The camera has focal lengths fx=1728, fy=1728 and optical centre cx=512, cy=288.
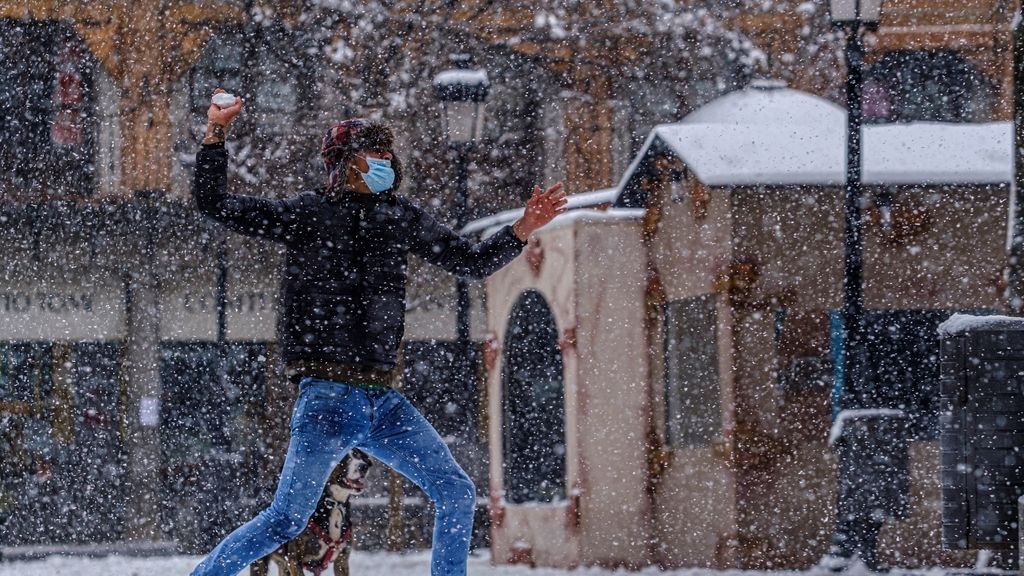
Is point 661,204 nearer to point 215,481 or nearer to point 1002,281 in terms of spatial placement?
point 1002,281

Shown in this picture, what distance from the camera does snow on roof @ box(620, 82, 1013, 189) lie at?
44.6 ft

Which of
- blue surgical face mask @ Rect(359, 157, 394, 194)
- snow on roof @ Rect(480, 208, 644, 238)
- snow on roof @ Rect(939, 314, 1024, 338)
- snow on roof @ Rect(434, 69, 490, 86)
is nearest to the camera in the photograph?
blue surgical face mask @ Rect(359, 157, 394, 194)

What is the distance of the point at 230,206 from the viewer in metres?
5.56

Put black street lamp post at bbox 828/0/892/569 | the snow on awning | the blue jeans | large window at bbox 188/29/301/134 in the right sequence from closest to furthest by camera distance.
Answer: the blue jeans, black street lamp post at bbox 828/0/892/569, the snow on awning, large window at bbox 188/29/301/134

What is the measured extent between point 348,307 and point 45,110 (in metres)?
20.1

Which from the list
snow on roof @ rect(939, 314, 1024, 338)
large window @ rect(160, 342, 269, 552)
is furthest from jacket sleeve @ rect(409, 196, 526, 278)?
large window @ rect(160, 342, 269, 552)

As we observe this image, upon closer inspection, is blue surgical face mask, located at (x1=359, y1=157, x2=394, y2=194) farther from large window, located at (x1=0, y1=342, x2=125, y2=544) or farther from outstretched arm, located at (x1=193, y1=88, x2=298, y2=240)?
large window, located at (x1=0, y1=342, x2=125, y2=544)

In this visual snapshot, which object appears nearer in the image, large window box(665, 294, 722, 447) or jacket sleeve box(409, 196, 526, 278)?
jacket sleeve box(409, 196, 526, 278)

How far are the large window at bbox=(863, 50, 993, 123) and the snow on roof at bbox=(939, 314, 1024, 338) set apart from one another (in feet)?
53.8

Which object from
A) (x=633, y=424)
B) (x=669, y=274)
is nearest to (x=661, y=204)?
(x=669, y=274)

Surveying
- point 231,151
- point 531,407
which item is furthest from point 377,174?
point 231,151

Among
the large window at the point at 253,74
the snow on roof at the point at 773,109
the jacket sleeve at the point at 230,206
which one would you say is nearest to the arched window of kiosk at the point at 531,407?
the snow on roof at the point at 773,109

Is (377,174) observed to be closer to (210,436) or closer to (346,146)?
(346,146)

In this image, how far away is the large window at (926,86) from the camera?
79.5ft
